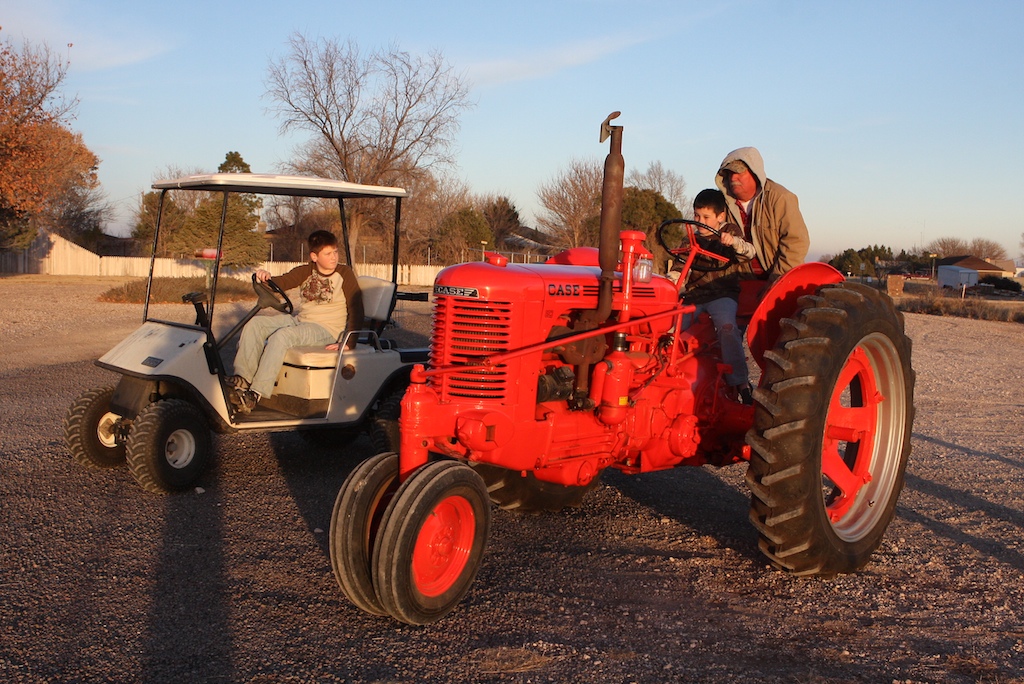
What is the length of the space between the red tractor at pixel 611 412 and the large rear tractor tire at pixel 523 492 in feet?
0.04

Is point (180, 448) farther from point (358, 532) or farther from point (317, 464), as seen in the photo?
point (358, 532)

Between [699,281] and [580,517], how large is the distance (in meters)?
1.68

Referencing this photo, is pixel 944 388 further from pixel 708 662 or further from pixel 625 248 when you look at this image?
pixel 708 662

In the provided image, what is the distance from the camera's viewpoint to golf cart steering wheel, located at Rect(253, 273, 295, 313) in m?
6.59

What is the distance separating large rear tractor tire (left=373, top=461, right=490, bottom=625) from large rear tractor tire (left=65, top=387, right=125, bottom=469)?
12.0ft

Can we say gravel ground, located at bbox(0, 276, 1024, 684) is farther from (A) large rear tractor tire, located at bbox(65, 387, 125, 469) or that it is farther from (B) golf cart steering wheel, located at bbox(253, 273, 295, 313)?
(B) golf cart steering wheel, located at bbox(253, 273, 295, 313)

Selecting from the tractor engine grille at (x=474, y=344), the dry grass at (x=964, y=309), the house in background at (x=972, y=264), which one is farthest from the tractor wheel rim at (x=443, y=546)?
the house in background at (x=972, y=264)

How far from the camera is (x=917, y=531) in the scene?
5.40 metres

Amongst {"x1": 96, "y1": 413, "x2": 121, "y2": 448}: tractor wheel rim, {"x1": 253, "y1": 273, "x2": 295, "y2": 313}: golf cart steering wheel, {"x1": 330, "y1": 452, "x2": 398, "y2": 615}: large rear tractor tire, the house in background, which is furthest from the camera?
the house in background

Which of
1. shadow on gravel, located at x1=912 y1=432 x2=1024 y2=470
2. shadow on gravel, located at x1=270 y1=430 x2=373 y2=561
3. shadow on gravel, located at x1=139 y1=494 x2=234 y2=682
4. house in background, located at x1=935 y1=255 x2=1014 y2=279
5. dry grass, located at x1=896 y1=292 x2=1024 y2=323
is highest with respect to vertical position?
house in background, located at x1=935 y1=255 x2=1014 y2=279

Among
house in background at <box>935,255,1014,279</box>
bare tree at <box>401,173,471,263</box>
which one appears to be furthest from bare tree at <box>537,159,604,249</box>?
house in background at <box>935,255,1014,279</box>

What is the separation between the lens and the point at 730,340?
5109 millimetres

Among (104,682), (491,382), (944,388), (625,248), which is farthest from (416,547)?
(944,388)

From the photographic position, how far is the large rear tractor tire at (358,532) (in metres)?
3.71
